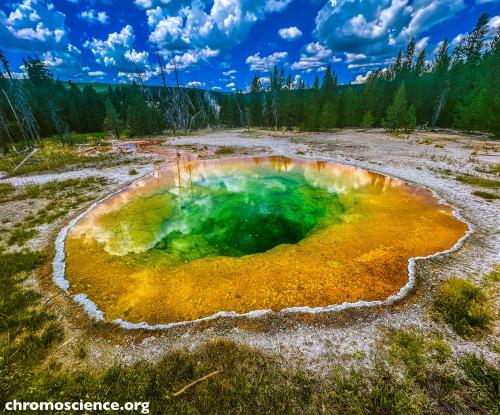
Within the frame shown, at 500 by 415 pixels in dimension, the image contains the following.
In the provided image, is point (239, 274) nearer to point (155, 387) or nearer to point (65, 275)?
point (155, 387)

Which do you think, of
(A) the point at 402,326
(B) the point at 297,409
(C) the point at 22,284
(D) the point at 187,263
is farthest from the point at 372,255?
→ (C) the point at 22,284

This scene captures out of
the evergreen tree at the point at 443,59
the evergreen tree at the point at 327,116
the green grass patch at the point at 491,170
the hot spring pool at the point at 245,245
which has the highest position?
the evergreen tree at the point at 443,59

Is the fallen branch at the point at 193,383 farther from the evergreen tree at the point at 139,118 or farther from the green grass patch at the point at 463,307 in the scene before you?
the evergreen tree at the point at 139,118

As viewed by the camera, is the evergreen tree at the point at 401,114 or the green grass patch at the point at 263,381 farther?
the evergreen tree at the point at 401,114

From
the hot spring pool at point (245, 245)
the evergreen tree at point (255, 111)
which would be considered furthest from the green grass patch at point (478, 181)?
the evergreen tree at point (255, 111)

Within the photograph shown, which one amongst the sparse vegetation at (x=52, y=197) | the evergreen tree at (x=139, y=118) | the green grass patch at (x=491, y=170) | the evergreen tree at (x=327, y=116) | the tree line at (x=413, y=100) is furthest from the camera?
the evergreen tree at (x=327, y=116)

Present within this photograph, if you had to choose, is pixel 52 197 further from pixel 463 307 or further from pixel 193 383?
pixel 463 307
